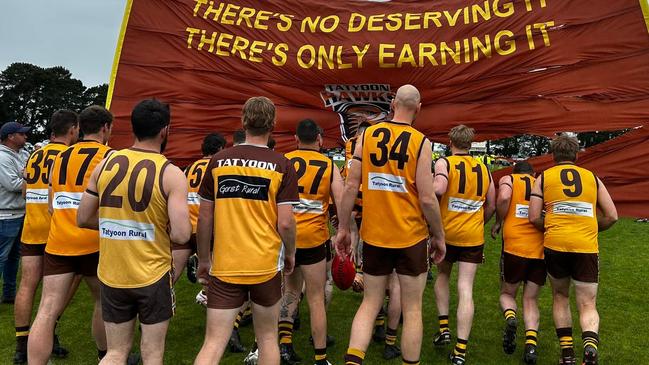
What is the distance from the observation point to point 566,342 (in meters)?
4.35

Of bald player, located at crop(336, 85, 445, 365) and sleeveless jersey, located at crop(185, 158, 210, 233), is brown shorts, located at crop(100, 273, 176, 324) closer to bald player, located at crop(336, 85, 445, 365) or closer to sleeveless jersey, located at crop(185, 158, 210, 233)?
bald player, located at crop(336, 85, 445, 365)

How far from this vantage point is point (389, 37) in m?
5.59

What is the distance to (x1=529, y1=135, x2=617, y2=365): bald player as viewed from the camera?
425 centimetres

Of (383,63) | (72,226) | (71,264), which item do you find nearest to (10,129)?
(72,226)

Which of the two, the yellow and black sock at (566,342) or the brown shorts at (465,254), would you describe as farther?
the brown shorts at (465,254)

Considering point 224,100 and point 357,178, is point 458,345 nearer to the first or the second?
point 357,178

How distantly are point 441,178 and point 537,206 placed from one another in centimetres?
100

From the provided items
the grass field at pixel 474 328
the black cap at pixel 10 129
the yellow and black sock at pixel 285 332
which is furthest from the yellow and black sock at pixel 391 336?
the black cap at pixel 10 129

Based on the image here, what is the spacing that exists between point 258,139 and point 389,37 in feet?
10.3

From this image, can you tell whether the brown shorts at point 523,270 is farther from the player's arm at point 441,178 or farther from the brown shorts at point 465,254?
the player's arm at point 441,178

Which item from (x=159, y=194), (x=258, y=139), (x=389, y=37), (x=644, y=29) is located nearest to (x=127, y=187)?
(x=159, y=194)

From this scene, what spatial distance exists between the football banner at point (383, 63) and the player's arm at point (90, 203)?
3.00 meters

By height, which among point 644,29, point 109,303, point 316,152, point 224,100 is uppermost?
point 644,29

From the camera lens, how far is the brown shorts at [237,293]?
9.89 ft
